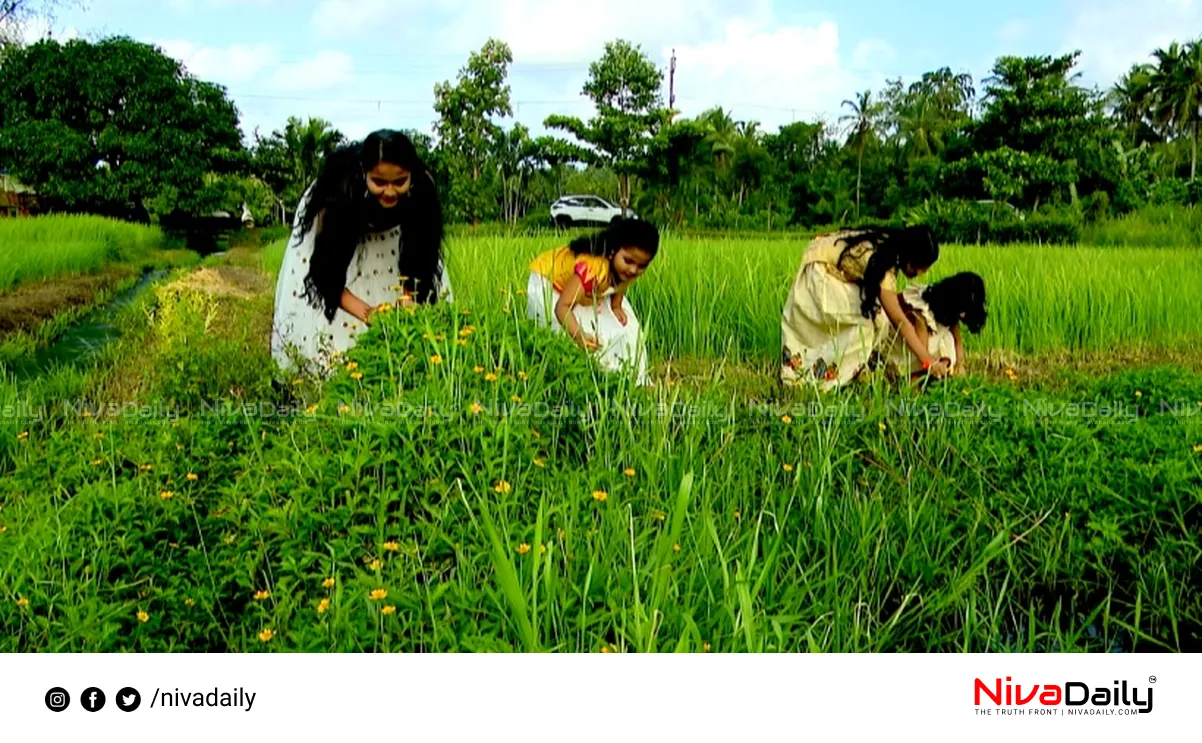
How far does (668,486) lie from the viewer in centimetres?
191

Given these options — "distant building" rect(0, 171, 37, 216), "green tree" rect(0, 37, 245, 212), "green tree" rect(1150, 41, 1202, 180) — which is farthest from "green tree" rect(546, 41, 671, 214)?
"distant building" rect(0, 171, 37, 216)

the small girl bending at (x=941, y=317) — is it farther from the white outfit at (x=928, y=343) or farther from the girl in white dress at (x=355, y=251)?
the girl in white dress at (x=355, y=251)

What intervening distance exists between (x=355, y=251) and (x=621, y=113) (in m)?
2.18

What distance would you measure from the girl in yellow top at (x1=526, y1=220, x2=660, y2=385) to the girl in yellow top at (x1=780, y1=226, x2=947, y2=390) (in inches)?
22.7

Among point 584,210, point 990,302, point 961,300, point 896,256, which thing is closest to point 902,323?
point 896,256

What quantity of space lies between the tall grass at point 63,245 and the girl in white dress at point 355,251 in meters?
4.38

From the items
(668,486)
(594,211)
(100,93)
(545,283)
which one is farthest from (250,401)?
(100,93)

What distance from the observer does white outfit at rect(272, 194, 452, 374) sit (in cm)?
275

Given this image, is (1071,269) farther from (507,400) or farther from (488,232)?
(507,400)

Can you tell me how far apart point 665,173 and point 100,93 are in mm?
8323

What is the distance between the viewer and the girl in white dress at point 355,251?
2471 mm
